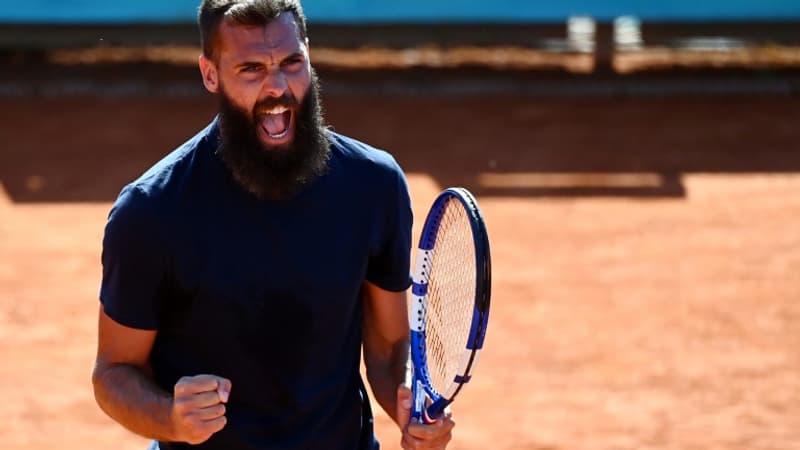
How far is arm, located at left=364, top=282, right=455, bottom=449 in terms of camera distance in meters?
3.59

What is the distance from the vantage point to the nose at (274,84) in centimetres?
326

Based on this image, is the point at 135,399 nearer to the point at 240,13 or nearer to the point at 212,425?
the point at 212,425

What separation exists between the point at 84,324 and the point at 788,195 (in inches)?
205

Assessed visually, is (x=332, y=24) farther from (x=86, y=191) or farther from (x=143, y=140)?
(x=86, y=191)

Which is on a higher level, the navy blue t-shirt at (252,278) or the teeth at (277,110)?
the teeth at (277,110)

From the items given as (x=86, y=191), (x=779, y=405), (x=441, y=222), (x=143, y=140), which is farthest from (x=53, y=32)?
(x=441, y=222)

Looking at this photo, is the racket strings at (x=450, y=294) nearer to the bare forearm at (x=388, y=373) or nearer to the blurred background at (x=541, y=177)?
the bare forearm at (x=388, y=373)

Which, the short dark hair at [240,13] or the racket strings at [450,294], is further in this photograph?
the racket strings at [450,294]

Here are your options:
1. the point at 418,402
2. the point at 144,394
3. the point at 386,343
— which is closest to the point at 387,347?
the point at 386,343

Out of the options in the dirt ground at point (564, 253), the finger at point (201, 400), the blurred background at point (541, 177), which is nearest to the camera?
the finger at point (201, 400)

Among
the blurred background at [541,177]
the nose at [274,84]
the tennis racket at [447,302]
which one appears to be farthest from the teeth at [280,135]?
the blurred background at [541,177]

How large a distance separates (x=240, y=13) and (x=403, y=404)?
1.05 metres

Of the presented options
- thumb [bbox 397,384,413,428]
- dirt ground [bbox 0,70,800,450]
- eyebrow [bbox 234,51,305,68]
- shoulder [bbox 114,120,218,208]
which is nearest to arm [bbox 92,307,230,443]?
shoulder [bbox 114,120,218,208]

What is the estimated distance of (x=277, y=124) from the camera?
3.33 m
